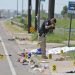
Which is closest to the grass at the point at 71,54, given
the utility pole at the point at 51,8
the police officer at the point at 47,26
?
the police officer at the point at 47,26

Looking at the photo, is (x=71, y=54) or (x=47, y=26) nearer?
(x=47, y=26)

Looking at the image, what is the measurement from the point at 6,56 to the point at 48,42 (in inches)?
375

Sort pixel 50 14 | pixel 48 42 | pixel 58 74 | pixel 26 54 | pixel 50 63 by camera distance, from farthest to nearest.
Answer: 1. pixel 50 14
2. pixel 48 42
3. pixel 26 54
4. pixel 50 63
5. pixel 58 74

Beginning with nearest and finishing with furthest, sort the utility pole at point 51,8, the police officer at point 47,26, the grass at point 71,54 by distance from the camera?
the police officer at point 47,26 < the grass at point 71,54 < the utility pole at point 51,8

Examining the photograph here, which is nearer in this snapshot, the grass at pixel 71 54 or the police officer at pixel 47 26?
the police officer at pixel 47 26

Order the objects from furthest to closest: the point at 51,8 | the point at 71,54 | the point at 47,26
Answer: the point at 51,8 < the point at 71,54 < the point at 47,26

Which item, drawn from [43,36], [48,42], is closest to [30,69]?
[43,36]

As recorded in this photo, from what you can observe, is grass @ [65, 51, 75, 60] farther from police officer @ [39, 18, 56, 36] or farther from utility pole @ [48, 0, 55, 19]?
utility pole @ [48, 0, 55, 19]

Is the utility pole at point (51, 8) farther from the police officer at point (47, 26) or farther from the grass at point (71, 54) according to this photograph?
the police officer at point (47, 26)

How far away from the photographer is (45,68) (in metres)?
18.4

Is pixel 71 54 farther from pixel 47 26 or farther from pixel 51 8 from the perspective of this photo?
pixel 51 8

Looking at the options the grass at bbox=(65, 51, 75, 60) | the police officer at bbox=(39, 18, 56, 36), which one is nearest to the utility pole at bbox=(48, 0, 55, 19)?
the grass at bbox=(65, 51, 75, 60)

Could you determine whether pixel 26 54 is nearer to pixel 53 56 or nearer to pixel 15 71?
pixel 53 56

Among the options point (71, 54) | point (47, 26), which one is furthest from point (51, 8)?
point (47, 26)
